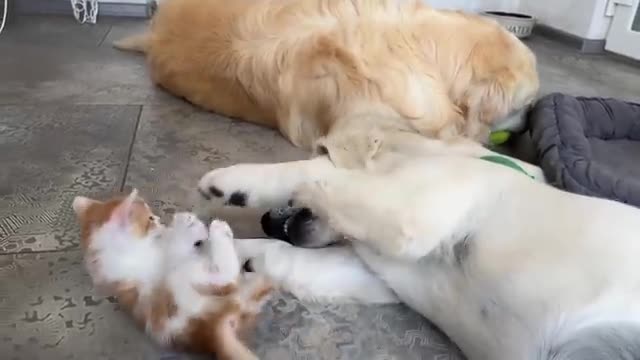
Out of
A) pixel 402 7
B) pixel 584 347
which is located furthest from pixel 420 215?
pixel 402 7

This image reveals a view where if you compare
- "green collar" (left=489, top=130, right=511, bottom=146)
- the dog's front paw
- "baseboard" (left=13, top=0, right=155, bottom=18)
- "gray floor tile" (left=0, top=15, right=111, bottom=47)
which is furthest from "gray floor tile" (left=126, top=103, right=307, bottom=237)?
"baseboard" (left=13, top=0, right=155, bottom=18)

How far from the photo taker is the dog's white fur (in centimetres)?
77

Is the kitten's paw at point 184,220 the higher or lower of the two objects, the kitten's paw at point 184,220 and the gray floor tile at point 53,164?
the higher

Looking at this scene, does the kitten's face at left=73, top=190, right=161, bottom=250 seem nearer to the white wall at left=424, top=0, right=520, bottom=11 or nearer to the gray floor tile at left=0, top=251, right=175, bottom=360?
the gray floor tile at left=0, top=251, right=175, bottom=360

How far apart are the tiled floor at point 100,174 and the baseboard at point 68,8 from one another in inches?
22.7

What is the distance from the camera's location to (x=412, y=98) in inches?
→ 60.6

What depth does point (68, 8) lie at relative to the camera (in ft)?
10.6

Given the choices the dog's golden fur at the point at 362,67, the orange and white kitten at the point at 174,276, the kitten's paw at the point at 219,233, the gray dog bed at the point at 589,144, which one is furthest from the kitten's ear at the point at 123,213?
the gray dog bed at the point at 589,144

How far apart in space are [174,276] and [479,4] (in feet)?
10.4

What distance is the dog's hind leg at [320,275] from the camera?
0.99 meters

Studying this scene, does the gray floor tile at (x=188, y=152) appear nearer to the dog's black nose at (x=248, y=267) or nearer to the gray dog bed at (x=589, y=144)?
the dog's black nose at (x=248, y=267)

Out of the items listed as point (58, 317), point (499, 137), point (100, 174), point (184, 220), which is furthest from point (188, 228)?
point (499, 137)

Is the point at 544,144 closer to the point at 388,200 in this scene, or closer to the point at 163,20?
the point at 388,200

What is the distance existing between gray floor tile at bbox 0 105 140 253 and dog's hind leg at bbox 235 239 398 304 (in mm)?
372
